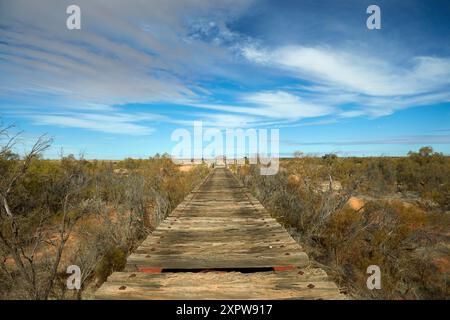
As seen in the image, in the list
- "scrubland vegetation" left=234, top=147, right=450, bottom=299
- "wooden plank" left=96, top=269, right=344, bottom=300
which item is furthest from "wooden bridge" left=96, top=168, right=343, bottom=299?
"scrubland vegetation" left=234, top=147, right=450, bottom=299

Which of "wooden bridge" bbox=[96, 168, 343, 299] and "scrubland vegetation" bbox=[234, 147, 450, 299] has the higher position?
"wooden bridge" bbox=[96, 168, 343, 299]

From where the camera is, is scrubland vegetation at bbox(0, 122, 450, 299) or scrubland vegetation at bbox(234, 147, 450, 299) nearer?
scrubland vegetation at bbox(0, 122, 450, 299)

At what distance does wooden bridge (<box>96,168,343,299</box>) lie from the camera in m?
2.55

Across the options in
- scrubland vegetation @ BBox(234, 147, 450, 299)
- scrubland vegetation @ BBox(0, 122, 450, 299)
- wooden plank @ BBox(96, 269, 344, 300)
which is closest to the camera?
wooden plank @ BBox(96, 269, 344, 300)

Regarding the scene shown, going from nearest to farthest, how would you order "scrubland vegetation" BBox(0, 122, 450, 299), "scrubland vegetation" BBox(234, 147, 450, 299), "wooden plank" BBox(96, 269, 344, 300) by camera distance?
"wooden plank" BBox(96, 269, 344, 300) → "scrubland vegetation" BBox(0, 122, 450, 299) → "scrubland vegetation" BBox(234, 147, 450, 299)

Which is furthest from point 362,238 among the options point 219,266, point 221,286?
point 221,286

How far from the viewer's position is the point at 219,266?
3.52 m

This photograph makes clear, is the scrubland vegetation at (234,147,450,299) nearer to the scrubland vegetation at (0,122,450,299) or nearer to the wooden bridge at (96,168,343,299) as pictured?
the scrubland vegetation at (0,122,450,299)

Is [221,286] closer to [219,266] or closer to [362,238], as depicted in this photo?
[219,266]

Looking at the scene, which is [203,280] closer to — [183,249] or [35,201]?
[183,249]

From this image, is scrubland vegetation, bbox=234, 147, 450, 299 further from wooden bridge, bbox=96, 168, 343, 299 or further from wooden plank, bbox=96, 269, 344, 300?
wooden plank, bbox=96, 269, 344, 300

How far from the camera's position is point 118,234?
7168 millimetres
